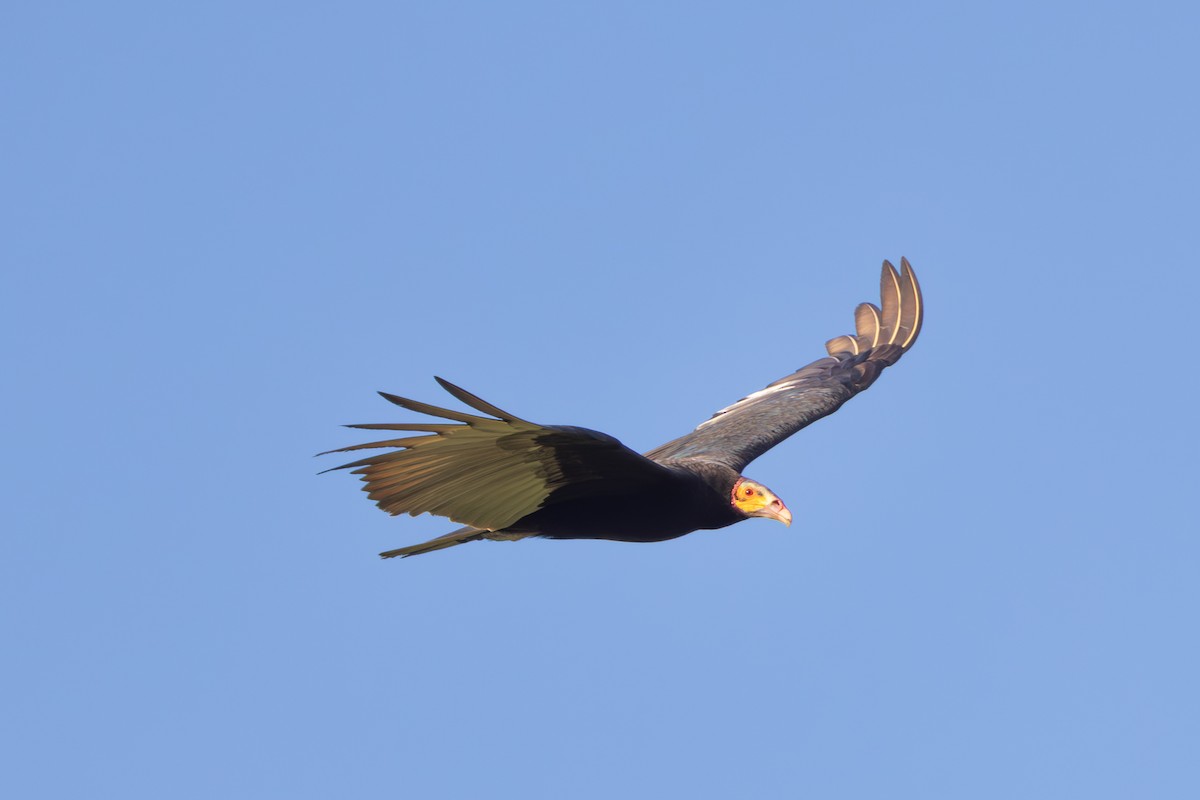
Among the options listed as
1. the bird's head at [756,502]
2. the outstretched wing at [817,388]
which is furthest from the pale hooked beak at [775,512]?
the outstretched wing at [817,388]

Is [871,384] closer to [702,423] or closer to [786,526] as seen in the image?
[702,423]

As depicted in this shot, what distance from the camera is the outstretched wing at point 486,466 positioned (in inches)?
301

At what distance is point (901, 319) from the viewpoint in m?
13.5

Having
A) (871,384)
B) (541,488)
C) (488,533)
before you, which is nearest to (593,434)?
(541,488)

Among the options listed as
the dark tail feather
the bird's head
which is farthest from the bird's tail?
the bird's head

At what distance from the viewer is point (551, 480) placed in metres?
8.39

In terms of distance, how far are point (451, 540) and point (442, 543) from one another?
55 mm

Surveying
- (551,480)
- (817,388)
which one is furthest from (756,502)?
(817,388)

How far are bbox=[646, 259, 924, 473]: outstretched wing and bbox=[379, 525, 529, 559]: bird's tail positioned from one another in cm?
197

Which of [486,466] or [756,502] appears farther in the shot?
[756,502]

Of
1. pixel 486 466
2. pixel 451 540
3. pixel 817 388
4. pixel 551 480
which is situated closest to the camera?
pixel 486 466

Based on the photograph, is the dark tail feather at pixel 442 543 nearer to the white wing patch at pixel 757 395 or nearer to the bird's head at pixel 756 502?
the bird's head at pixel 756 502

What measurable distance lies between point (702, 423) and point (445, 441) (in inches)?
201

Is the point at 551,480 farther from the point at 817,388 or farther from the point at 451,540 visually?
the point at 817,388
